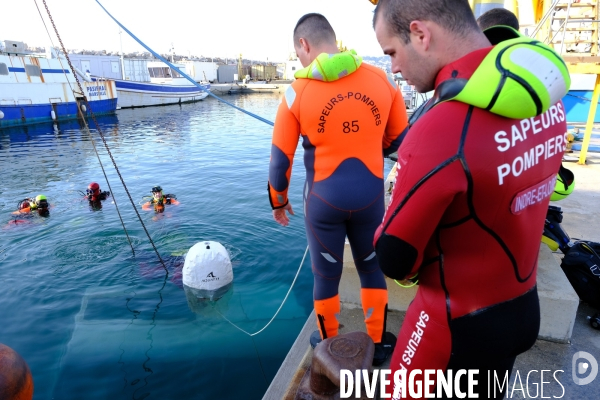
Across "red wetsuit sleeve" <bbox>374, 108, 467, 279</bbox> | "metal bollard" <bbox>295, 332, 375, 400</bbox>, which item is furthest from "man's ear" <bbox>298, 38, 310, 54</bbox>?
"metal bollard" <bbox>295, 332, 375, 400</bbox>

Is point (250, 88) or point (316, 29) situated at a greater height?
point (250, 88)

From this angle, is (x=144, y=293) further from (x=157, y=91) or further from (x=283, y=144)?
(x=157, y=91)

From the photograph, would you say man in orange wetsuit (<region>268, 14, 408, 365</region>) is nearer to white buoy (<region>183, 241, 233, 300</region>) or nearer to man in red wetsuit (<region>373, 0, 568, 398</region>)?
man in red wetsuit (<region>373, 0, 568, 398</region>)

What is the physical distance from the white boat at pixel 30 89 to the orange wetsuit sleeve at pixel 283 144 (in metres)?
22.9

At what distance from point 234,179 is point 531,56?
1129cm

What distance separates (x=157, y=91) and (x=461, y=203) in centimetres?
4030

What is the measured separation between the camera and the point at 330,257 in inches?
101

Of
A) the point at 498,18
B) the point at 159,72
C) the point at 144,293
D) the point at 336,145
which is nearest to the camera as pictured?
the point at 336,145

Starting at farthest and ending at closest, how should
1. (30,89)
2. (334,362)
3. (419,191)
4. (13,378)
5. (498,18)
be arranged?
1. (30,89)
2. (498,18)
3. (334,362)
4. (419,191)
5. (13,378)

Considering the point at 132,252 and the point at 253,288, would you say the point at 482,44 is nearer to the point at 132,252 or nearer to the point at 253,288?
the point at 253,288

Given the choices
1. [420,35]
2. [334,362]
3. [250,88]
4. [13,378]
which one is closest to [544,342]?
[334,362]

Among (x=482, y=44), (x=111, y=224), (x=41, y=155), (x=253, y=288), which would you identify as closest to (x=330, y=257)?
(x=482, y=44)

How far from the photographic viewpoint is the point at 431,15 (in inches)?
45.6

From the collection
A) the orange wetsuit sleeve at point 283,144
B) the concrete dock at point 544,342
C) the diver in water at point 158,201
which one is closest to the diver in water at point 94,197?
the diver in water at point 158,201
